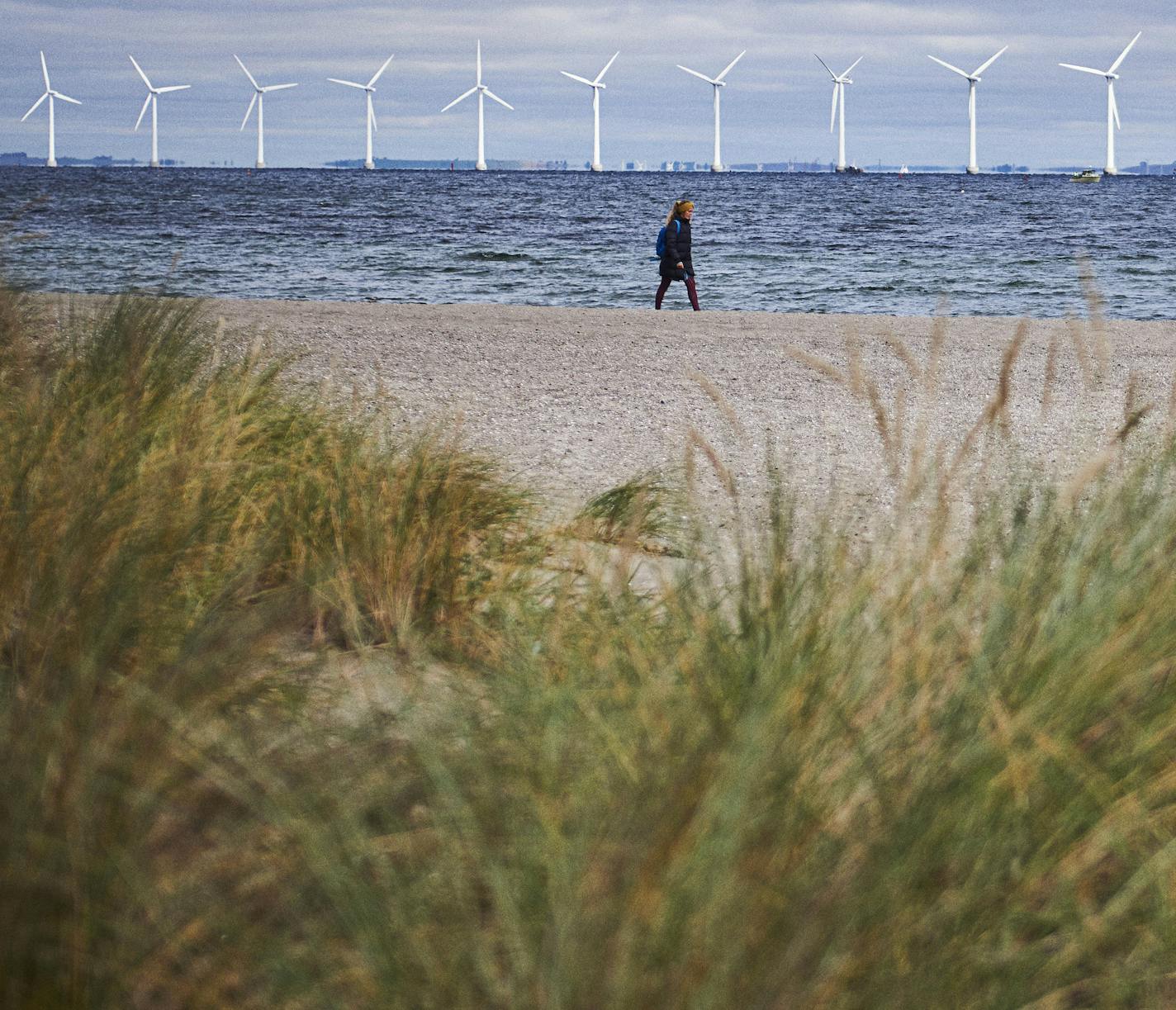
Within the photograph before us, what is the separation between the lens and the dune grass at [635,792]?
4.75ft

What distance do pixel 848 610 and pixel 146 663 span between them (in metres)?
1.21

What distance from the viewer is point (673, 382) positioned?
33.7 feet

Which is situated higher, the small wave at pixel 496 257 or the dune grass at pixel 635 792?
the small wave at pixel 496 257

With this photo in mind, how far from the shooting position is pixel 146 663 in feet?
7.13

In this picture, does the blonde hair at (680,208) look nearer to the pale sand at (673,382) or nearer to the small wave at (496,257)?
the pale sand at (673,382)

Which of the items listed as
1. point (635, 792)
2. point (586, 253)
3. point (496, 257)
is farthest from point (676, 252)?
point (635, 792)

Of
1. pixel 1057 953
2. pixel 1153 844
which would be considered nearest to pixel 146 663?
pixel 1057 953

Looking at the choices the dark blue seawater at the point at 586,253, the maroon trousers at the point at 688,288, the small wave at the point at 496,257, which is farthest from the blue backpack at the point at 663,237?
the small wave at the point at 496,257

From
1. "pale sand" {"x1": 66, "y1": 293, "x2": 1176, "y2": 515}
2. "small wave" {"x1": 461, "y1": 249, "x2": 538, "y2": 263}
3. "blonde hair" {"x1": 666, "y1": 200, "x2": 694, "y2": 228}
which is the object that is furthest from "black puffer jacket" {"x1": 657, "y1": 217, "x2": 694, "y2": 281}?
"small wave" {"x1": 461, "y1": 249, "x2": 538, "y2": 263}

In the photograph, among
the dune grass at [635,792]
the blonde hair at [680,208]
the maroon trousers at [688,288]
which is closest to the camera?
the dune grass at [635,792]

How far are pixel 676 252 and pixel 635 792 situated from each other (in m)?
15.8

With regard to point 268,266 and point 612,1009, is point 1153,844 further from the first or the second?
point 268,266

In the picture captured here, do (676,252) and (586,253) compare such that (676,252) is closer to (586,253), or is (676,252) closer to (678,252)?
(678,252)

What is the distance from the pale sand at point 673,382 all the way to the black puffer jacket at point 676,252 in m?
1.31
